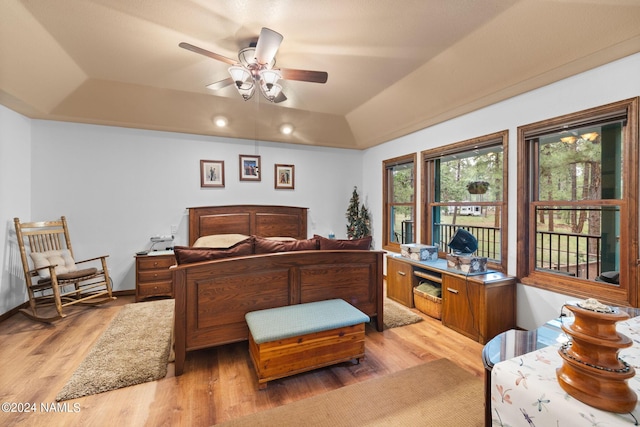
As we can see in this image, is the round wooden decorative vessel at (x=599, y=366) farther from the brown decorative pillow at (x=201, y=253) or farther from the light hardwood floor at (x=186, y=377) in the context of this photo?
the brown decorative pillow at (x=201, y=253)

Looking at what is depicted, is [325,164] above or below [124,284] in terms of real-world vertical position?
above

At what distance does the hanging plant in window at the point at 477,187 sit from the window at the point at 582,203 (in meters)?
0.51

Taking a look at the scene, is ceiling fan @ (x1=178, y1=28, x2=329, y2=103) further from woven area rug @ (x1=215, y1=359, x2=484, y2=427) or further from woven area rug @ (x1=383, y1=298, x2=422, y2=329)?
woven area rug @ (x1=383, y1=298, x2=422, y2=329)

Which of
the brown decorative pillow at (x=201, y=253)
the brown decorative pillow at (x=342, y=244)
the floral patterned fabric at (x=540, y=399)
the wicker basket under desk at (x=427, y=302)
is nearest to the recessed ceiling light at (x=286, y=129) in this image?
the brown decorative pillow at (x=342, y=244)

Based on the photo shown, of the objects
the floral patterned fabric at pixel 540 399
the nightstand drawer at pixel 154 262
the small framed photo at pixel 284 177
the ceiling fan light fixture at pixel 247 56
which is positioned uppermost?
the ceiling fan light fixture at pixel 247 56

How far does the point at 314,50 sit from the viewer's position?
2660 millimetres

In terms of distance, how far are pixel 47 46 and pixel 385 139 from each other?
176 inches

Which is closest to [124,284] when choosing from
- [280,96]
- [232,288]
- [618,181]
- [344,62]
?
[232,288]

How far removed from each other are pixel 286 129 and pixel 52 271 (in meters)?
3.75

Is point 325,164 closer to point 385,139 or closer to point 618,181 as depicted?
point 385,139

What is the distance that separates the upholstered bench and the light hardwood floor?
5.1 inches

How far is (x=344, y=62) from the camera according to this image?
9.43 ft

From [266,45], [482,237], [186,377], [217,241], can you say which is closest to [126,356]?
[186,377]

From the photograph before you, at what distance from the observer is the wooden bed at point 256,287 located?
223 centimetres
